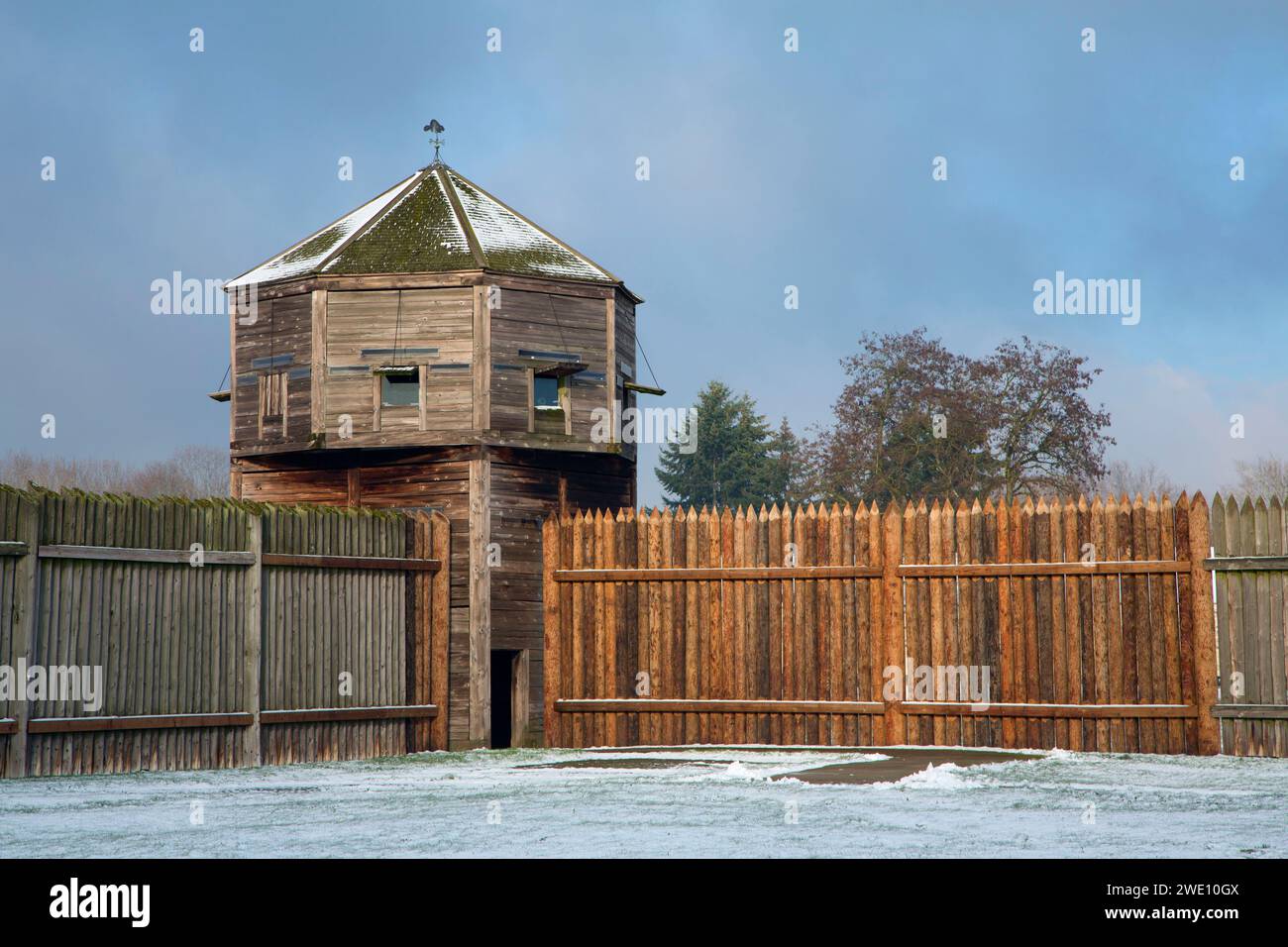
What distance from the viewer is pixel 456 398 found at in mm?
19453

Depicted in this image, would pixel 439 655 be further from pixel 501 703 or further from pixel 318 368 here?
pixel 501 703

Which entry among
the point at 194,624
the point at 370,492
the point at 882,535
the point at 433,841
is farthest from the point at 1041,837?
the point at 370,492

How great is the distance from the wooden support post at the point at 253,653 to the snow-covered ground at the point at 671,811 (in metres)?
0.90

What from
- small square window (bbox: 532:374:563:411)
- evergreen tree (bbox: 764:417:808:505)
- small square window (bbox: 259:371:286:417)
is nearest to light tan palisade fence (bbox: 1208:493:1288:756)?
small square window (bbox: 532:374:563:411)

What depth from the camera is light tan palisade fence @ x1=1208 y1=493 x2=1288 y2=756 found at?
15109 millimetres

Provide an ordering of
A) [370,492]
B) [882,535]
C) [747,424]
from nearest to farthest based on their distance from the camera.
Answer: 1. [882,535]
2. [370,492]
3. [747,424]

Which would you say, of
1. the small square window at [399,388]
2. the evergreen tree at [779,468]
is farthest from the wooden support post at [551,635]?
the evergreen tree at [779,468]

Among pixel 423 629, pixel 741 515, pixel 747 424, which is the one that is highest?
pixel 747 424

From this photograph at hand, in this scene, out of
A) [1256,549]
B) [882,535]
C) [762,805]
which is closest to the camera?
[762,805]

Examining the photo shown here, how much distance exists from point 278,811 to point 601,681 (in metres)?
7.49

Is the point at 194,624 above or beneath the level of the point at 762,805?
above

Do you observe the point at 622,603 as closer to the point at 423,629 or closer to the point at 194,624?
the point at 423,629

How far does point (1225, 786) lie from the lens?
12.3 m

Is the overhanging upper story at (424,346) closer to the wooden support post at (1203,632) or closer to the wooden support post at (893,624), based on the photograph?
the wooden support post at (893,624)
